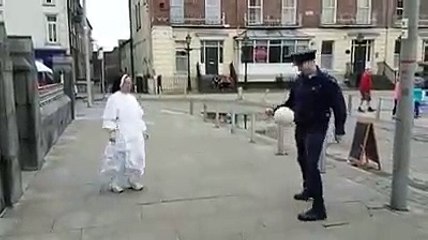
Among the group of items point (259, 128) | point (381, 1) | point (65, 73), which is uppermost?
point (381, 1)

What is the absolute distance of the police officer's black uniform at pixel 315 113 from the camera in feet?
17.7

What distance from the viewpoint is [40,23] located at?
38.3 meters

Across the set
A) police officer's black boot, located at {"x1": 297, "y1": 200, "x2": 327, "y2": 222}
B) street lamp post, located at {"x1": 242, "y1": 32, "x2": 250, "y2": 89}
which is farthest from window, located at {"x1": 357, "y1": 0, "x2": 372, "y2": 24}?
police officer's black boot, located at {"x1": 297, "y1": 200, "x2": 327, "y2": 222}

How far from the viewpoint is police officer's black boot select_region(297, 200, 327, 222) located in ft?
18.4

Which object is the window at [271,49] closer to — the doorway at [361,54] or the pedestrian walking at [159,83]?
the doorway at [361,54]

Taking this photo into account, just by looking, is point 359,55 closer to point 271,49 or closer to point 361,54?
point 361,54

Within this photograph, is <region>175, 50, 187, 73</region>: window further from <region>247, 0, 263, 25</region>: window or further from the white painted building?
the white painted building

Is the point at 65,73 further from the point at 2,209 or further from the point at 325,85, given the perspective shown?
the point at 325,85

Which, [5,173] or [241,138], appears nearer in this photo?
[5,173]

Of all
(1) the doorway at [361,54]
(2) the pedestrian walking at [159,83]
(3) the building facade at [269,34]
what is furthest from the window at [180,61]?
(1) the doorway at [361,54]

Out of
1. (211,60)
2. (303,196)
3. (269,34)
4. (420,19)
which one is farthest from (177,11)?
(303,196)

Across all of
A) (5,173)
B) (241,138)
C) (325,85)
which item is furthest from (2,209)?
(241,138)

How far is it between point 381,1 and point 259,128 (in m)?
31.4

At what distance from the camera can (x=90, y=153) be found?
34.0 feet
